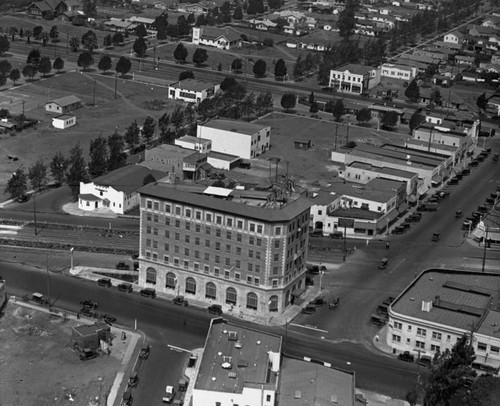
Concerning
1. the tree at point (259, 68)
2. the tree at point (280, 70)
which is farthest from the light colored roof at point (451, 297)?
the tree at point (259, 68)

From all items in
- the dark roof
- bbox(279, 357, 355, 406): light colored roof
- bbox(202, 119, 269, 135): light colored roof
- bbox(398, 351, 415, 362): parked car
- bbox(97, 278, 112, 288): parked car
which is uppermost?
the dark roof

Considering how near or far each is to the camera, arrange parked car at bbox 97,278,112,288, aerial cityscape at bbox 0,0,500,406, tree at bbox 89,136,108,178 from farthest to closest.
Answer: tree at bbox 89,136,108,178 → parked car at bbox 97,278,112,288 → aerial cityscape at bbox 0,0,500,406

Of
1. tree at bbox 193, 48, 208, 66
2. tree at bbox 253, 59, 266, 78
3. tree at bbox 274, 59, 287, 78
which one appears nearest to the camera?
tree at bbox 274, 59, 287, 78

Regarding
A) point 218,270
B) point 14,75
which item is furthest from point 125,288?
point 14,75

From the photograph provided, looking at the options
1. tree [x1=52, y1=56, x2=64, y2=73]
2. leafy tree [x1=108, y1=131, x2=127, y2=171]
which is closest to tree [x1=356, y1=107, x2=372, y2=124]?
leafy tree [x1=108, y1=131, x2=127, y2=171]

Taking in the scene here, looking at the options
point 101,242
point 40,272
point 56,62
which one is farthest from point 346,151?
point 56,62

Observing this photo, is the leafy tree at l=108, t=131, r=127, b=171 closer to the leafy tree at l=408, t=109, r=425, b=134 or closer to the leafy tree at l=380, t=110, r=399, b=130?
the leafy tree at l=380, t=110, r=399, b=130

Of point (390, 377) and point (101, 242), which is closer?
point (390, 377)

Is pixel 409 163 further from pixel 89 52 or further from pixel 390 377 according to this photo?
pixel 89 52
